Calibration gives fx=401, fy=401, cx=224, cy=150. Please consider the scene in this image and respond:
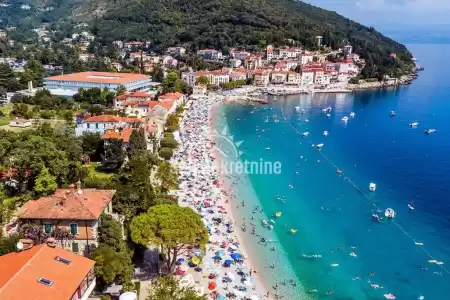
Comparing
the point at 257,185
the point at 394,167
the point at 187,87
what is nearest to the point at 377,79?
the point at 187,87

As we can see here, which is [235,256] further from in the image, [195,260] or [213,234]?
[213,234]

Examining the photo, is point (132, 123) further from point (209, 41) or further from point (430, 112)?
point (209, 41)

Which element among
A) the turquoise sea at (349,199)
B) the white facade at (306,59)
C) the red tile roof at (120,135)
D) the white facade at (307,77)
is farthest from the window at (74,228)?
the white facade at (306,59)

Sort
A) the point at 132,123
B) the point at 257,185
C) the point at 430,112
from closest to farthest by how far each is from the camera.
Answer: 1. the point at 257,185
2. the point at 132,123
3. the point at 430,112

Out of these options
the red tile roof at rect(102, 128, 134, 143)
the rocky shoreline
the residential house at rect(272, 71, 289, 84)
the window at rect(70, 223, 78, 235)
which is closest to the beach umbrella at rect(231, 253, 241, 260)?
the window at rect(70, 223, 78, 235)

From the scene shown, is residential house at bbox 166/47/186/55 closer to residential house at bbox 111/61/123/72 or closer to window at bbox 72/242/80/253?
residential house at bbox 111/61/123/72

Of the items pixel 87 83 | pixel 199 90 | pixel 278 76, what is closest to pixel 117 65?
pixel 199 90
